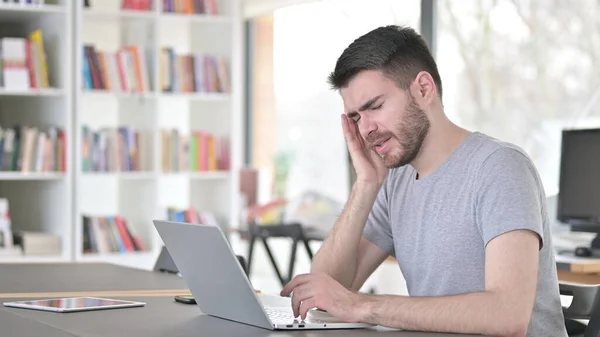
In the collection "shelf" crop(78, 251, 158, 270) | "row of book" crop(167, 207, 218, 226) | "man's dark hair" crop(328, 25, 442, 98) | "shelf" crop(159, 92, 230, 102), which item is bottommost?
"shelf" crop(78, 251, 158, 270)

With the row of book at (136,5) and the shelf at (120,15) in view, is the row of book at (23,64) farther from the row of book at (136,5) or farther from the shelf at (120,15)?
the row of book at (136,5)

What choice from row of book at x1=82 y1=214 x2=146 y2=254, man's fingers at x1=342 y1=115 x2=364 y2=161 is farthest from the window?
man's fingers at x1=342 y1=115 x2=364 y2=161

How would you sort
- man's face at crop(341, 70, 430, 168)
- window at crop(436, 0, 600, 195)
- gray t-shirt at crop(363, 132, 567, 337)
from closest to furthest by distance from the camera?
gray t-shirt at crop(363, 132, 567, 337), man's face at crop(341, 70, 430, 168), window at crop(436, 0, 600, 195)

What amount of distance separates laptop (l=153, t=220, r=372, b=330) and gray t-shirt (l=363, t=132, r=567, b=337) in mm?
311

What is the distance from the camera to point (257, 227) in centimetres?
556

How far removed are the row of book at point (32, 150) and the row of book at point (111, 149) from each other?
0.44ft

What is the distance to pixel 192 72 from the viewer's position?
233 inches

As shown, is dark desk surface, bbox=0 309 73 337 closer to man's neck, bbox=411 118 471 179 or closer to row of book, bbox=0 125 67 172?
man's neck, bbox=411 118 471 179

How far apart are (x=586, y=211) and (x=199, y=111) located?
Answer: 2699 millimetres

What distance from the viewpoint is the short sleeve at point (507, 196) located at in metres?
2.03

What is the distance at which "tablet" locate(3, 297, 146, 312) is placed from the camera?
2114 millimetres

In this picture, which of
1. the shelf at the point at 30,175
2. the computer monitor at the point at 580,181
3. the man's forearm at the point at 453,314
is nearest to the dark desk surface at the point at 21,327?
the man's forearm at the point at 453,314

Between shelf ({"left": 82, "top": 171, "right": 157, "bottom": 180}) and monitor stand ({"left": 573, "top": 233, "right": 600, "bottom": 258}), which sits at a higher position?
shelf ({"left": 82, "top": 171, "right": 157, "bottom": 180})

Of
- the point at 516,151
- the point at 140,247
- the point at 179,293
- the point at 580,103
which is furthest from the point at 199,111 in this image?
the point at 516,151
